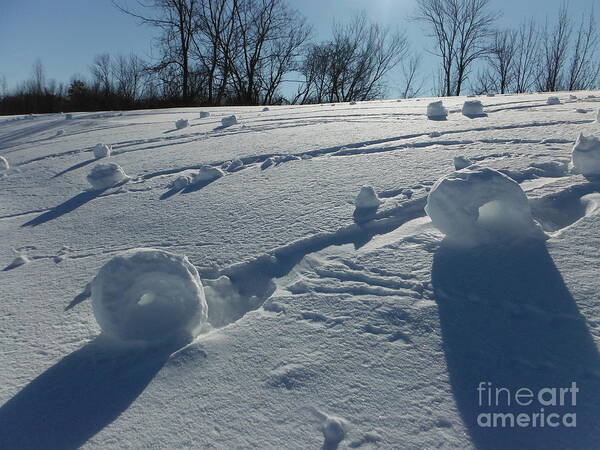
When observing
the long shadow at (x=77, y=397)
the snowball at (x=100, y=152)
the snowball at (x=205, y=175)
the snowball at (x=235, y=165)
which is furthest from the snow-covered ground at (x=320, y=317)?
the snowball at (x=100, y=152)

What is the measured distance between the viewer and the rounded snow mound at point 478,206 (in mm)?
1320

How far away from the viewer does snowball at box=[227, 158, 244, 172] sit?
8.55ft

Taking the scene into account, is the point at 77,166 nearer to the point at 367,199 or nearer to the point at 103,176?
the point at 103,176

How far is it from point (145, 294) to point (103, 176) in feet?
5.49

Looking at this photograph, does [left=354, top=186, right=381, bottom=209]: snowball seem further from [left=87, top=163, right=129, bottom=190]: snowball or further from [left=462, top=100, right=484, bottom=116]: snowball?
[left=462, top=100, right=484, bottom=116]: snowball

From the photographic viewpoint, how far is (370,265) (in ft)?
4.35

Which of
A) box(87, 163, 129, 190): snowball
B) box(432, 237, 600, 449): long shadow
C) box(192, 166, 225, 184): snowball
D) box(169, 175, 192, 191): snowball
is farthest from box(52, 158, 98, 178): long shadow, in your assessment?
box(432, 237, 600, 449): long shadow

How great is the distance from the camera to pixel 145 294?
1.13 m

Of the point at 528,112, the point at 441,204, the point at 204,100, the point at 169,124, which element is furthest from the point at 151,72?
the point at 441,204

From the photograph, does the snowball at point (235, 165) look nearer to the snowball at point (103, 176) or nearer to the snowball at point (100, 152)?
the snowball at point (103, 176)

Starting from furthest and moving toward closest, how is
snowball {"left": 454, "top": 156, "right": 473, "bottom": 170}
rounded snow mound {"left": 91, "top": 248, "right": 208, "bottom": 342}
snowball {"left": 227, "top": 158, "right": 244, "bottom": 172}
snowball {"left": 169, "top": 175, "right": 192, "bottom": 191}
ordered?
1. snowball {"left": 227, "top": 158, "right": 244, "bottom": 172}
2. snowball {"left": 169, "top": 175, "right": 192, "bottom": 191}
3. snowball {"left": 454, "top": 156, "right": 473, "bottom": 170}
4. rounded snow mound {"left": 91, "top": 248, "right": 208, "bottom": 342}

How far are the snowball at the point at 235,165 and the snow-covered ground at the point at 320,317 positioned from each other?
10.6 inches

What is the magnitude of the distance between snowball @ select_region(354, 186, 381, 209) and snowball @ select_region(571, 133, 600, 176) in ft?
3.06

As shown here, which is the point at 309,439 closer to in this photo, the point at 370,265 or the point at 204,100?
the point at 370,265
